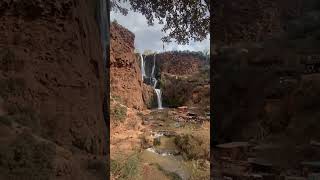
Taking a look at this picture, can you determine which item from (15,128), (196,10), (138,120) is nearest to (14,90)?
(15,128)

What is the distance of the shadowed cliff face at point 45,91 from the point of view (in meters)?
1.74

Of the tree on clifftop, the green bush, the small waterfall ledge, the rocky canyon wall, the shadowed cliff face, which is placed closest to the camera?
the shadowed cliff face

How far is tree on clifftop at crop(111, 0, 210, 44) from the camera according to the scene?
18.8 ft

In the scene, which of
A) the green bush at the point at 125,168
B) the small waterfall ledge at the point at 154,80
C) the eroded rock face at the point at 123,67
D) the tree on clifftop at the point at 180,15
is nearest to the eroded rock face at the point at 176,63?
the small waterfall ledge at the point at 154,80

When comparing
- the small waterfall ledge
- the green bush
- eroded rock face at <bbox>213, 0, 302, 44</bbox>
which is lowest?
the green bush

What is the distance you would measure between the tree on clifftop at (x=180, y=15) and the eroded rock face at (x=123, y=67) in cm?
645

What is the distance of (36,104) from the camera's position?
79.4 inches

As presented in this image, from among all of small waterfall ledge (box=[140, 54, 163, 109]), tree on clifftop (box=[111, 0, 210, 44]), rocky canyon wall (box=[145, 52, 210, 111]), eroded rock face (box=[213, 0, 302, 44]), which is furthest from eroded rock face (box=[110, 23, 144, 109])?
eroded rock face (box=[213, 0, 302, 44])

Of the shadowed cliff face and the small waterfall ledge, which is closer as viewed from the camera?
the shadowed cliff face

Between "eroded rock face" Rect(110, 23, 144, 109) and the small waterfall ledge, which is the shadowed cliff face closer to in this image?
"eroded rock face" Rect(110, 23, 144, 109)

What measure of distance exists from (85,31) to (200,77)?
16.9 meters

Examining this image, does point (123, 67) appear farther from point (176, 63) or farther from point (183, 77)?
point (176, 63)

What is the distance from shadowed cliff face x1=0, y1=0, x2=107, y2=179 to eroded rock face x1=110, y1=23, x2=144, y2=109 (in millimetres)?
10123

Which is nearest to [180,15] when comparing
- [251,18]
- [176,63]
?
[251,18]
